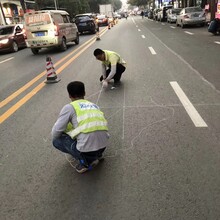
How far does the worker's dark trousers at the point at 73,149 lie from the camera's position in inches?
139

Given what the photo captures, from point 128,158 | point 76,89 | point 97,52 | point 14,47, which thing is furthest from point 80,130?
point 14,47

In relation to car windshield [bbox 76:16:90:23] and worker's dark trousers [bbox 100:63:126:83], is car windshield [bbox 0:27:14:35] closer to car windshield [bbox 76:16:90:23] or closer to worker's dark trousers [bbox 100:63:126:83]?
car windshield [bbox 76:16:90:23]

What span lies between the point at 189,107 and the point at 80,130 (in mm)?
2934

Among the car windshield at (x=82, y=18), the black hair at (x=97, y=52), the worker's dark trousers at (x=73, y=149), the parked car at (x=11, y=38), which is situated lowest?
the car windshield at (x=82, y=18)

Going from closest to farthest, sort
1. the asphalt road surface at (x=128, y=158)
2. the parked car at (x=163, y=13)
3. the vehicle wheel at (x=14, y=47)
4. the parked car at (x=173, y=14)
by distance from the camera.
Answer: the asphalt road surface at (x=128, y=158), the vehicle wheel at (x=14, y=47), the parked car at (x=173, y=14), the parked car at (x=163, y=13)

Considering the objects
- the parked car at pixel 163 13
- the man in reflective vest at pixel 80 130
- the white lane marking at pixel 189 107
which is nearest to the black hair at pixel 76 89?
the man in reflective vest at pixel 80 130

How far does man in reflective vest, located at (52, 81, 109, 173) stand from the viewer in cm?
337

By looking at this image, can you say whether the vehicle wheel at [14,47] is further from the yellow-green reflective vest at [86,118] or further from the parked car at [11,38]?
the yellow-green reflective vest at [86,118]

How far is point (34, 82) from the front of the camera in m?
8.78

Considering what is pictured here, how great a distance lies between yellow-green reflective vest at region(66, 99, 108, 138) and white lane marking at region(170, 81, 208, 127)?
2053 mm

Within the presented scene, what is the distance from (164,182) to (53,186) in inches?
52.2

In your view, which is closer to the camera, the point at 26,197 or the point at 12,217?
the point at 12,217

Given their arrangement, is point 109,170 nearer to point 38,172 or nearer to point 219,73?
point 38,172

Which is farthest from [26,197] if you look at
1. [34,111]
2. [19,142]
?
[34,111]
